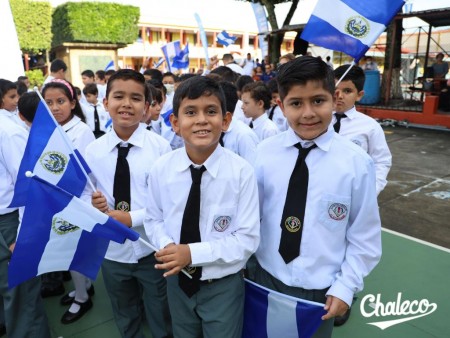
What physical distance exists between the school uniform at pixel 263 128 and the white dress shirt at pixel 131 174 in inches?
60.8

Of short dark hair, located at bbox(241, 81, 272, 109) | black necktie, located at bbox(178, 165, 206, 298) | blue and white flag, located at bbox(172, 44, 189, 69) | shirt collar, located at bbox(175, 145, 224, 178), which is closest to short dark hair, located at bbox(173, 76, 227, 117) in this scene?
shirt collar, located at bbox(175, 145, 224, 178)

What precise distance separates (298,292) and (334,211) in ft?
1.30

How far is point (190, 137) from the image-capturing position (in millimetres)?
1570

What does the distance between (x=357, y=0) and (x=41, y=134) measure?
1998 mm

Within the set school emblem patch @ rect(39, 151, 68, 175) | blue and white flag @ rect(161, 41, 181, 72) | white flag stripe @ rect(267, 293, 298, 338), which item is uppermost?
blue and white flag @ rect(161, 41, 181, 72)

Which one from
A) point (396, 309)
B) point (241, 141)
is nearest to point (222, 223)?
point (241, 141)

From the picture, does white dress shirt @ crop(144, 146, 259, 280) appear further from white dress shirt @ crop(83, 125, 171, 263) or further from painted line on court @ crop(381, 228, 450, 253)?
painted line on court @ crop(381, 228, 450, 253)

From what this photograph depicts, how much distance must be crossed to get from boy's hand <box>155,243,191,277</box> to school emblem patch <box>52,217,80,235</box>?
441 millimetres

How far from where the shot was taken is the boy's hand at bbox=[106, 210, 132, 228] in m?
1.89

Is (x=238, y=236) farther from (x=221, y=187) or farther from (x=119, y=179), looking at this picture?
(x=119, y=179)

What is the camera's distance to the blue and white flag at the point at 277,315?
4.98 feet

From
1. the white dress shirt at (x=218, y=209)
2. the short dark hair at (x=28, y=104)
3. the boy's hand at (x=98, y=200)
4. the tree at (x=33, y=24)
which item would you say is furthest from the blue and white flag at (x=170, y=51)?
the tree at (x=33, y=24)

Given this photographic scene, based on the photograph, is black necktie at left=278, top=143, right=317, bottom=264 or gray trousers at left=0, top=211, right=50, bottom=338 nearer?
black necktie at left=278, top=143, right=317, bottom=264

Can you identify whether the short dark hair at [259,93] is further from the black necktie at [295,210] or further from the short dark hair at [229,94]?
the black necktie at [295,210]
